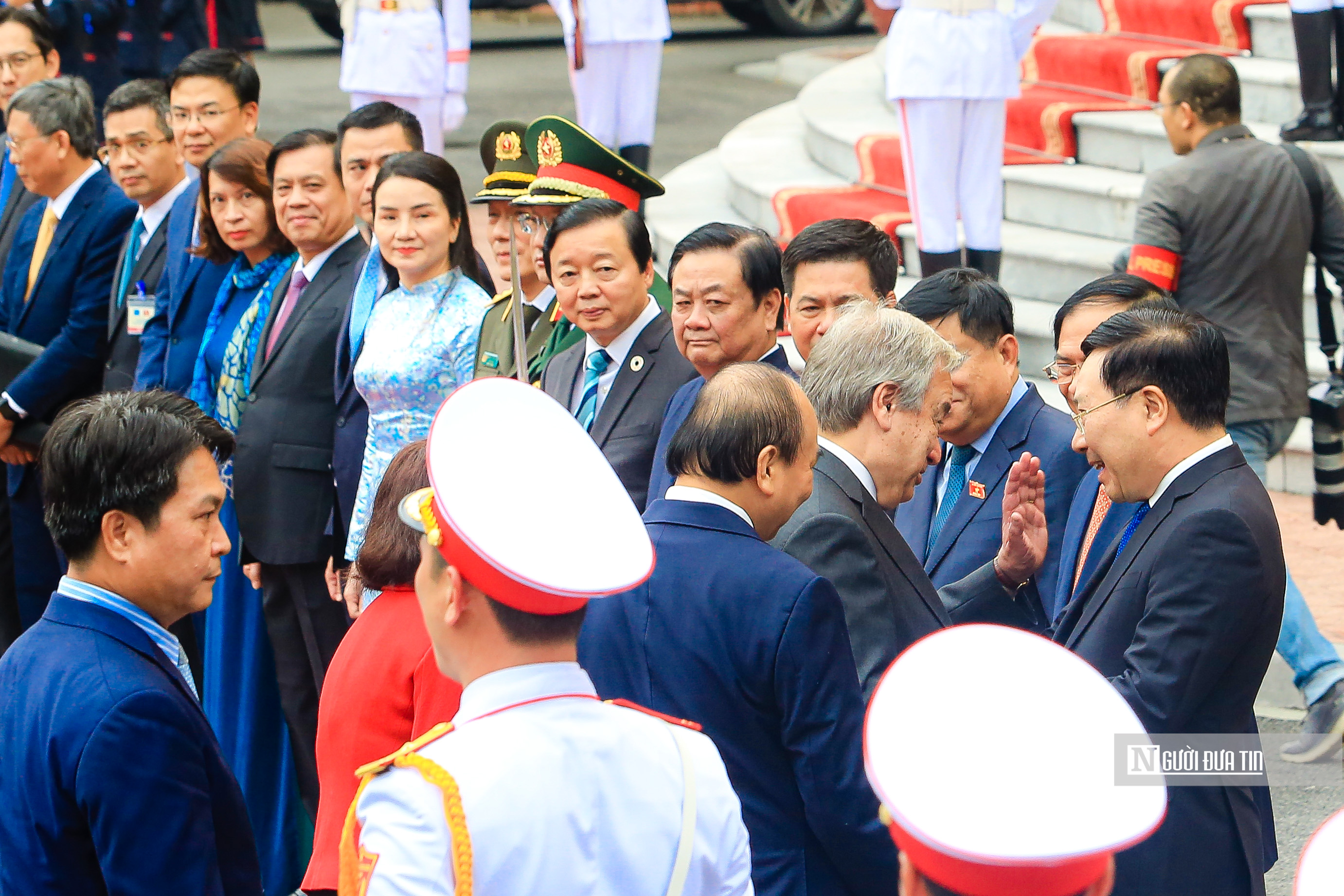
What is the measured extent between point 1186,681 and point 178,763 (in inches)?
63.2

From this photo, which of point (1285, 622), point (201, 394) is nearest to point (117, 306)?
point (201, 394)

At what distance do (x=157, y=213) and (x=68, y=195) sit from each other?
0.55m

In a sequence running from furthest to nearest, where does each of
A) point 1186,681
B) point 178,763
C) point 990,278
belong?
point 990,278
point 1186,681
point 178,763

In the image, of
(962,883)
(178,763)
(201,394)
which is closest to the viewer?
(962,883)

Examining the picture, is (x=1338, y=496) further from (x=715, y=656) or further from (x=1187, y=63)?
(x=715, y=656)

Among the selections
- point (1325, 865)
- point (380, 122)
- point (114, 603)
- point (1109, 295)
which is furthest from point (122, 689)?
point (380, 122)

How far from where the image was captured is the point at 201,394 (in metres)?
4.68

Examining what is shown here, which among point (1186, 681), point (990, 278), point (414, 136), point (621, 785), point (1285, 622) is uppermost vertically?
point (414, 136)

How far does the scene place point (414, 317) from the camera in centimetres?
424

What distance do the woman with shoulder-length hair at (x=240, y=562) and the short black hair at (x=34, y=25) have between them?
3.03 meters

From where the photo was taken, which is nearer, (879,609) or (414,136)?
(879,609)

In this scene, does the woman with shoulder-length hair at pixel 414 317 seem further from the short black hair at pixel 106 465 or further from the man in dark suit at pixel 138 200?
the short black hair at pixel 106 465

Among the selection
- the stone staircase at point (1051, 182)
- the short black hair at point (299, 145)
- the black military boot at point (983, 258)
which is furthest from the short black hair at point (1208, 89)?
the short black hair at point (299, 145)

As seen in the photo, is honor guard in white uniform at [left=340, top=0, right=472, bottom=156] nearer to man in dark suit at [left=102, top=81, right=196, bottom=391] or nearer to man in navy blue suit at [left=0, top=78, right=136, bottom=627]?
man in navy blue suit at [left=0, top=78, right=136, bottom=627]
